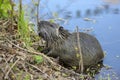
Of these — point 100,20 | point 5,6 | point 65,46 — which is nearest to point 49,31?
point 65,46

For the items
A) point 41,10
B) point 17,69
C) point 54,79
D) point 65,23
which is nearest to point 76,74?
point 54,79

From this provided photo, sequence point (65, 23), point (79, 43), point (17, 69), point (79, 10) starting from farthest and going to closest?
point (79, 10) → point (65, 23) → point (79, 43) → point (17, 69)

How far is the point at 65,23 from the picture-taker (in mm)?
6855

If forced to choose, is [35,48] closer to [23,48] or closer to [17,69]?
[23,48]

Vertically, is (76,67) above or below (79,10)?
below

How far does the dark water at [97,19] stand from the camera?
236 inches

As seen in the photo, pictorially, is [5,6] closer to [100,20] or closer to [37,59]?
[37,59]

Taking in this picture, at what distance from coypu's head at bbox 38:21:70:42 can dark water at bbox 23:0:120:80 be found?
720 millimetres

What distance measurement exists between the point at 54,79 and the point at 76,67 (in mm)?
818

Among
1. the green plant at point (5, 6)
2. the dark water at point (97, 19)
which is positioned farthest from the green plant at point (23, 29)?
the dark water at point (97, 19)

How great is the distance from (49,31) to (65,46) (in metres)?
0.30

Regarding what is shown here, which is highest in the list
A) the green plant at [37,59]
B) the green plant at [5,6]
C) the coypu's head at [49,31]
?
the green plant at [5,6]

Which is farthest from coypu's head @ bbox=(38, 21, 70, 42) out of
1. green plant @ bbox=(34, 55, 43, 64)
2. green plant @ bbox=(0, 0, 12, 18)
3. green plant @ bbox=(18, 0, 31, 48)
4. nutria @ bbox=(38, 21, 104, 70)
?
green plant @ bbox=(34, 55, 43, 64)

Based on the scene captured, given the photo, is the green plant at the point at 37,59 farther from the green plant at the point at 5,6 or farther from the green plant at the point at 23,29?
the green plant at the point at 5,6
